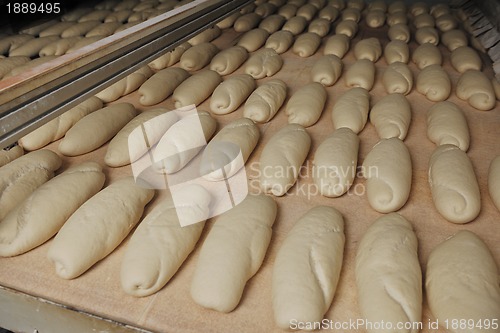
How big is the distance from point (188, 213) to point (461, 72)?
2176 millimetres

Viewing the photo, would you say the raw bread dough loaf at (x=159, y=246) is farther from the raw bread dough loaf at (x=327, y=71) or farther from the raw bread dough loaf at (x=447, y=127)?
the raw bread dough loaf at (x=327, y=71)

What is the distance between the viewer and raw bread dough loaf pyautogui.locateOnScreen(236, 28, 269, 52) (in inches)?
120

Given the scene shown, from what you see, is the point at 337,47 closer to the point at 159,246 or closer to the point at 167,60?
the point at 167,60

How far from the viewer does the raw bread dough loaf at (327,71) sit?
2518mm

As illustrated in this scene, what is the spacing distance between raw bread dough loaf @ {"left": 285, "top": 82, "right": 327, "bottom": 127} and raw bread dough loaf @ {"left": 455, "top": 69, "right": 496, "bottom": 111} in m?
0.83

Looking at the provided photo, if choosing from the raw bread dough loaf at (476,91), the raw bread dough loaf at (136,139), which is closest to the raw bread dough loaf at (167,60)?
the raw bread dough loaf at (136,139)

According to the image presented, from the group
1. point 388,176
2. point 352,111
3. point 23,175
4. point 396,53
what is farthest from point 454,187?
point 23,175

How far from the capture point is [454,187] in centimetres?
159

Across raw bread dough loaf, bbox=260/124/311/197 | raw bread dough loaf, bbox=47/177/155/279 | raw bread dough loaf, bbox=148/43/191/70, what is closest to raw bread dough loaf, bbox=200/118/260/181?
raw bread dough loaf, bbox=260/124/311/197

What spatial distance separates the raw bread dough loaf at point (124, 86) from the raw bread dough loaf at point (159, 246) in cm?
109

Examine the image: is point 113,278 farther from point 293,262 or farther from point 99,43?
point 99,43

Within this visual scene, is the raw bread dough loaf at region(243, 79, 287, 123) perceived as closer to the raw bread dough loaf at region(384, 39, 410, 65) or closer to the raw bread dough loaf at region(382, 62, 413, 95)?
the raw bread dough loaf at region(382, 62, 413, 95)

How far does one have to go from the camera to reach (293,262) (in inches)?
52.1

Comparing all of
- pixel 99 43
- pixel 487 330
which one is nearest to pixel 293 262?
pixel 487 330
